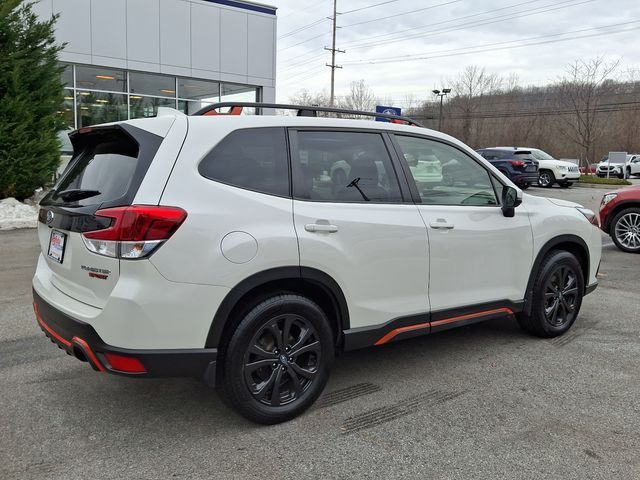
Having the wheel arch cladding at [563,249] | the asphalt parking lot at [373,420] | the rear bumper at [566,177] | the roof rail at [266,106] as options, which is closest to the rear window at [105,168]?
the roof rail at [266,106]

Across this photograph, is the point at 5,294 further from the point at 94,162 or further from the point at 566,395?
the point at 566,395

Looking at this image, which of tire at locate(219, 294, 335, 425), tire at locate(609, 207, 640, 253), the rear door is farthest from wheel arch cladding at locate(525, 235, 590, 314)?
tire at locate(609, 207, 640, 253)

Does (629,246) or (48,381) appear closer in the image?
(48,381)

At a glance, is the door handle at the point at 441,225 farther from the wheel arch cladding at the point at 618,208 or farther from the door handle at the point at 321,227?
the wheel arch cladding at the point at 618,208

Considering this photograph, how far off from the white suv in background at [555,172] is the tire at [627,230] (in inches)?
652

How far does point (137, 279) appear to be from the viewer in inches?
106

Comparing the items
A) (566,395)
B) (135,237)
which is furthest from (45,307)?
(566,395)

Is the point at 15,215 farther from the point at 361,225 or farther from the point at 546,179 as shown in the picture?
the point at 546,179

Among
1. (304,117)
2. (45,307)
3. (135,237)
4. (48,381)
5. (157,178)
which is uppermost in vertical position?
(304,117)

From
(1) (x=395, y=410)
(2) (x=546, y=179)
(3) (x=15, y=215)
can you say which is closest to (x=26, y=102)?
(3) (x=15, y=215)

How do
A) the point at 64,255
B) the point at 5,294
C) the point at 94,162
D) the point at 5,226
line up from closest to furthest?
the point at 64,255, the point at 94,162, the point at 5,294, the point at 5,226

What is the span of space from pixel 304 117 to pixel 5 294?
449 cm

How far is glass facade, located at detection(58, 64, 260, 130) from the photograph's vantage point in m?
16.9

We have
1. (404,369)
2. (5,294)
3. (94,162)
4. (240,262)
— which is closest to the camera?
(240,262)
